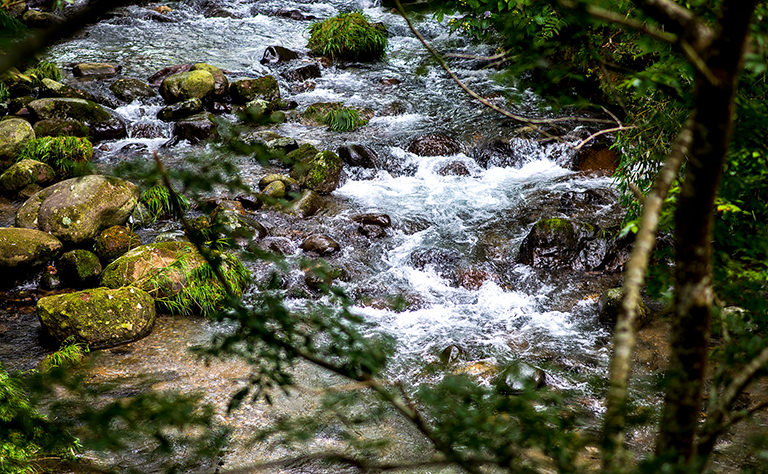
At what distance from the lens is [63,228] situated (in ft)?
23.2

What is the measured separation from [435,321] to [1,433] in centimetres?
497

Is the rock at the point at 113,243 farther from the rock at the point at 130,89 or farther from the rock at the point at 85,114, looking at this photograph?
the rock at the point at 130,89

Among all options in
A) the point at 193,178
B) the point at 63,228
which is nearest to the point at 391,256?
the point at 63,228

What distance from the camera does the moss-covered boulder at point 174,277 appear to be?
6.32 meters

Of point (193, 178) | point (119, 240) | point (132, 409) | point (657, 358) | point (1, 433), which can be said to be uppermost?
point (193, 178)

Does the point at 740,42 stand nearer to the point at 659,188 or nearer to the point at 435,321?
the point at 659,188

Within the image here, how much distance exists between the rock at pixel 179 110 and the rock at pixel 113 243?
4159mm

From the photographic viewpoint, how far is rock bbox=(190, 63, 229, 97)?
38.3ft

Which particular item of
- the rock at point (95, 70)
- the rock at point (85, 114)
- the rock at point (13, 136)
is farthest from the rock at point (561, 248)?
the rock at point (95, 70)

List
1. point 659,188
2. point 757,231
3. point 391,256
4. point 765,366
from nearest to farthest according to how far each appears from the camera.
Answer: point 659,188 → point 765,366 → point 757,231 → point 391,256

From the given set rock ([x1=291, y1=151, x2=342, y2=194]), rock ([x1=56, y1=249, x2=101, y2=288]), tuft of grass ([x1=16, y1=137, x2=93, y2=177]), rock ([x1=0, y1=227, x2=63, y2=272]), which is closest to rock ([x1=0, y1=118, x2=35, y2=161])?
tuft of grass ([x1=16, y1=137, x2=93, y2=177])

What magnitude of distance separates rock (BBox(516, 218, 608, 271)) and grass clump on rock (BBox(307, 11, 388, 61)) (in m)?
8.13

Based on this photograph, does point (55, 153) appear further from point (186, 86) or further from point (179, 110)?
point (186, 86)

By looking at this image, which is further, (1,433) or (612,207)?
(612,207)
